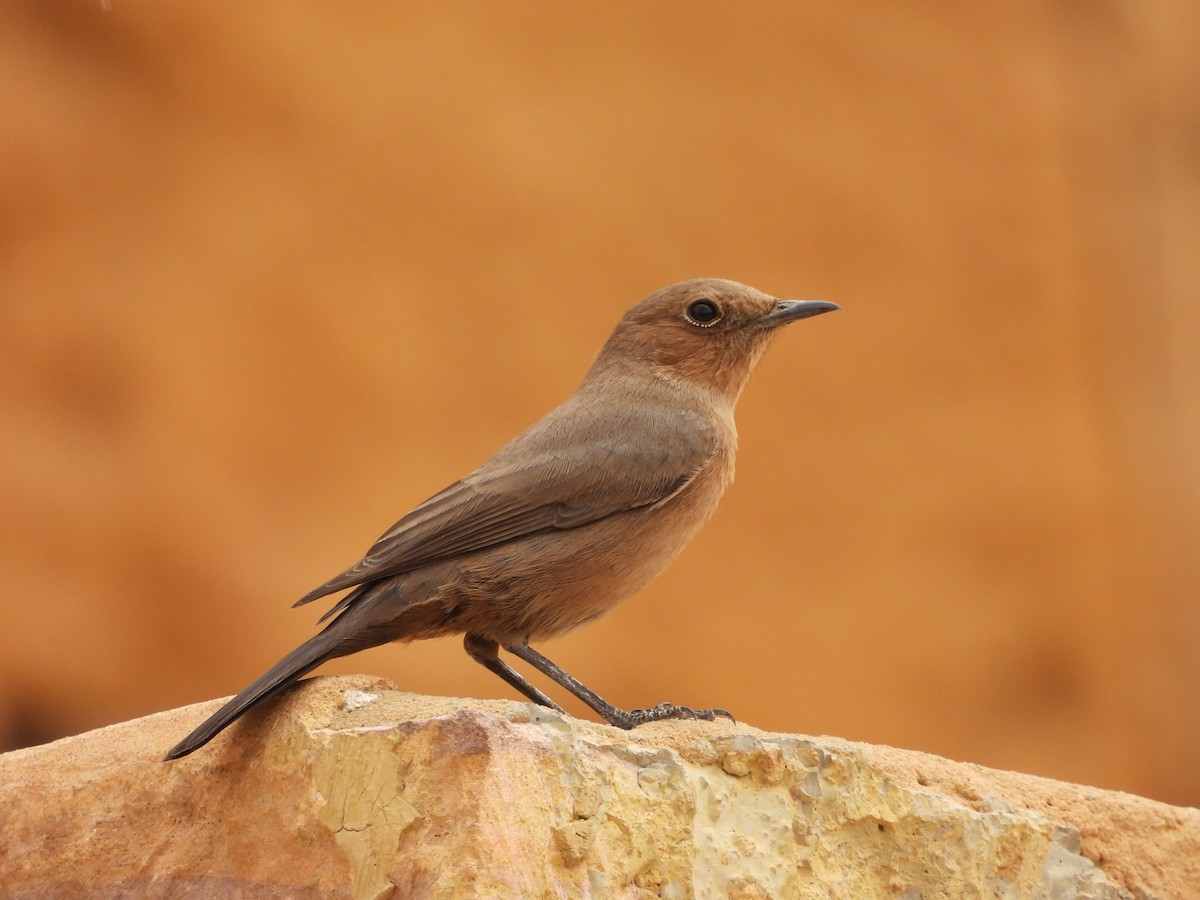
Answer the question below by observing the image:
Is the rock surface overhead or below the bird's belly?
below

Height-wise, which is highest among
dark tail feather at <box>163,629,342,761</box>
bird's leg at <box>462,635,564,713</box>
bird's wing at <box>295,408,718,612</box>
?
bird's wing at <box>295,408,718,612</box>

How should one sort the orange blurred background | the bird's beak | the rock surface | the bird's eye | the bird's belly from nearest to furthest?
the rock surface
the bird's belly
the bird's beak
the bird's eye
the orange blurred background

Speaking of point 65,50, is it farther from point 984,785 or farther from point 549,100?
point 984,785

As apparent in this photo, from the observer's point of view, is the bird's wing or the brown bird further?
the bird's wing

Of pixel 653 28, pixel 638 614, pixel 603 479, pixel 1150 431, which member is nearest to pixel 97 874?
pixel 603 479

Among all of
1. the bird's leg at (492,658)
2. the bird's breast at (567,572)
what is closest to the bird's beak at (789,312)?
the bird's breast at (567,572)

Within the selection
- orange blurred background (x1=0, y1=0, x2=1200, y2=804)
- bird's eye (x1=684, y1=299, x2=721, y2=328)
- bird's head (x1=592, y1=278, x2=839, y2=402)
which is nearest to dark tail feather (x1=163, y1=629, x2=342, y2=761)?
bird's head (x1=592, y1=278, x2=839, y2=402)

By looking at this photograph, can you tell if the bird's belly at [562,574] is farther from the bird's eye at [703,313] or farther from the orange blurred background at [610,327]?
the orange blurred background at [610,327]

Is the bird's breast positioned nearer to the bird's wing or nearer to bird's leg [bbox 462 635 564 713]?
the bird's wing
